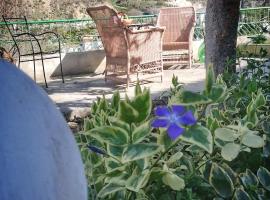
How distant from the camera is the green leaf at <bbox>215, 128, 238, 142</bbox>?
115cm

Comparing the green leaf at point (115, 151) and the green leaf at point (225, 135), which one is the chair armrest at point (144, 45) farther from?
the green leaf at point (115, 151)

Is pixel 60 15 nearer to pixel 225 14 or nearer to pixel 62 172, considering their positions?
pixel 225 14

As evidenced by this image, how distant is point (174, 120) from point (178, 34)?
25.2ft

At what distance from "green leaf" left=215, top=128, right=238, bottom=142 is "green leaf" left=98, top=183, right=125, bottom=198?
0.25 metres

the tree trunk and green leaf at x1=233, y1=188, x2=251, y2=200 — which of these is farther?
the tree trunk

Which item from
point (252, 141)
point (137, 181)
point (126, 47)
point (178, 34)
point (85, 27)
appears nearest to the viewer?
point (137, 181)

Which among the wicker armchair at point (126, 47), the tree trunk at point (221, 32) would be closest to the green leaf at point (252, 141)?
the tree trunk at point (221, 32)

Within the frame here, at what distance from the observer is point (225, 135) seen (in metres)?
1.16

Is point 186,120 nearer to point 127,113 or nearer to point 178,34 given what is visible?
point 127,113

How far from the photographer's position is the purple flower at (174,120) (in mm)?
941

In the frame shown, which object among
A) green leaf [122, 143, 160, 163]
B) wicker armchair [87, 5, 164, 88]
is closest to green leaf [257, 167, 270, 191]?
green leaf [122, 143, 160, 163]

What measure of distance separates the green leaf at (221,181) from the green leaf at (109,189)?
0.24m

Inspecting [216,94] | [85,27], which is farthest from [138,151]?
[85,27]

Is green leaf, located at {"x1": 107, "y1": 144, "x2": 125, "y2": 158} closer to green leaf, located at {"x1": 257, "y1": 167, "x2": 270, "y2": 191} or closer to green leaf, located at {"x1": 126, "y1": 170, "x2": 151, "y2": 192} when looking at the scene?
green leaf, located at {"x1": 126, "y1": 170, "x2": 151, "y2": 192}
